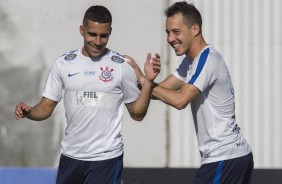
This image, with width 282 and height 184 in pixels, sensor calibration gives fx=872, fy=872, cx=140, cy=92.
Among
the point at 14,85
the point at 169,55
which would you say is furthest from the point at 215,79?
the point at 14,85

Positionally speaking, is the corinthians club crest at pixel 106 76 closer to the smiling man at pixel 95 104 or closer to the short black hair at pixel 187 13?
the smiling man at pixel 95 104

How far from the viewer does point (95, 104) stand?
603 centimetres

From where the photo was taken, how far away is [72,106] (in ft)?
20.0

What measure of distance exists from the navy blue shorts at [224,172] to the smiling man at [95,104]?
0.62 metres

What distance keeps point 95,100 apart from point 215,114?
84cm

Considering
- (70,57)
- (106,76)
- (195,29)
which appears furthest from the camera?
(70,57)

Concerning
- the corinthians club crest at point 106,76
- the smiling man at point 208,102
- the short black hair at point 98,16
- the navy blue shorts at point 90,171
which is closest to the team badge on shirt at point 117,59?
the corinthians club crest at point 106,76

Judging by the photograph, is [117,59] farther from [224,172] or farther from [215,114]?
[224,172]

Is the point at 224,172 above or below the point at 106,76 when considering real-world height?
below

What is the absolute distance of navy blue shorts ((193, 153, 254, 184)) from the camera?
5.82 metres

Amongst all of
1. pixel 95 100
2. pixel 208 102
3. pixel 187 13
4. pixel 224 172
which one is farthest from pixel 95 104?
pixel 224 172

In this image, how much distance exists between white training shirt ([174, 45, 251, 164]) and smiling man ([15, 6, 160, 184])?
0.42 meters

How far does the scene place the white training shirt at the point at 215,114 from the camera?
19.1 ft

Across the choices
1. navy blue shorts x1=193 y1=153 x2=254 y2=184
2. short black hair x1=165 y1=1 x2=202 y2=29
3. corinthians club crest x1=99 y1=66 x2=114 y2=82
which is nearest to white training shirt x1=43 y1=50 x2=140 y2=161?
corinthians club crest x1=99 y1=66 x2=114 y2=82
